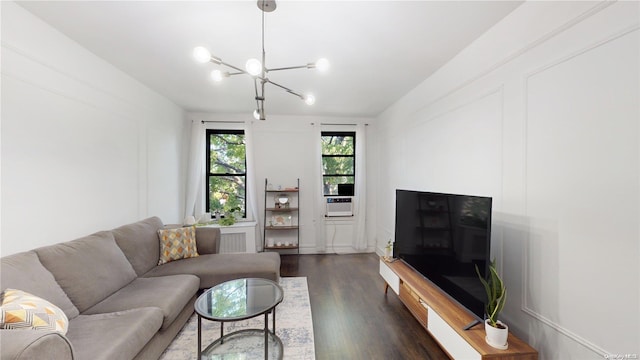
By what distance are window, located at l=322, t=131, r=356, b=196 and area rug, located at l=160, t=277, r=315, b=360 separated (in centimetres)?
240

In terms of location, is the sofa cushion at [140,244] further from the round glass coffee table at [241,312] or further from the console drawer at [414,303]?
the console drawer at [414,303]

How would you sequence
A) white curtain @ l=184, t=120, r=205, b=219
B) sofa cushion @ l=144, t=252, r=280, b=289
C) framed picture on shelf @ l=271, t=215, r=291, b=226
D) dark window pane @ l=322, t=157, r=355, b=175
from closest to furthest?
sofa cushion @ l=144, t=252, r=280, b=289, white curtain @ l=184, t=120, r=205, b=219, framed picture on shelf @ l=271, t=215, r=291, b=226, dark window pane @ l=322, t=157, r=355, b=175

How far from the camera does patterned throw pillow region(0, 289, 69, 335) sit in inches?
48.4

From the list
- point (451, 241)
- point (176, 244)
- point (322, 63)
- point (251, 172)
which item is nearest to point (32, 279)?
point (176, 244)

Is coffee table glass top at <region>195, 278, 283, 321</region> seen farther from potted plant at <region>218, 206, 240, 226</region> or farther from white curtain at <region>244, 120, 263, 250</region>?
white curtain at <region>244, 120, 263, 250</region>

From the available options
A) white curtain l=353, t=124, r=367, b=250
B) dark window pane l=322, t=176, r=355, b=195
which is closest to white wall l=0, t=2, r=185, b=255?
dark window pane l=322, t=176, r=355, b=195

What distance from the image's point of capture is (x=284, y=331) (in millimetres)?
2340

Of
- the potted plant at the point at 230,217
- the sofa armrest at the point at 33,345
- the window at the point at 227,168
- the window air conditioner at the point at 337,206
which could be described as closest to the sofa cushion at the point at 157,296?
the sofa armrest at the point at 33,345

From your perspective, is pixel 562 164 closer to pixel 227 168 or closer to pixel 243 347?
pixel 243 347

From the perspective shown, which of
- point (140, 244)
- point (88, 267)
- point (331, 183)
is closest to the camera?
point (88, 267)

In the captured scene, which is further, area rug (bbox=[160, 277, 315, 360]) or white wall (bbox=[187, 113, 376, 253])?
white wall (bbox=[187, 113, 376, 253])

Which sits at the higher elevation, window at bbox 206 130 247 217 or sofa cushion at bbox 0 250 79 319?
window at bbox 206 130 247 217

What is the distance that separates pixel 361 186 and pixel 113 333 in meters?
4.01

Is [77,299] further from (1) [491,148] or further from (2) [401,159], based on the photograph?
(2) [401,159]
